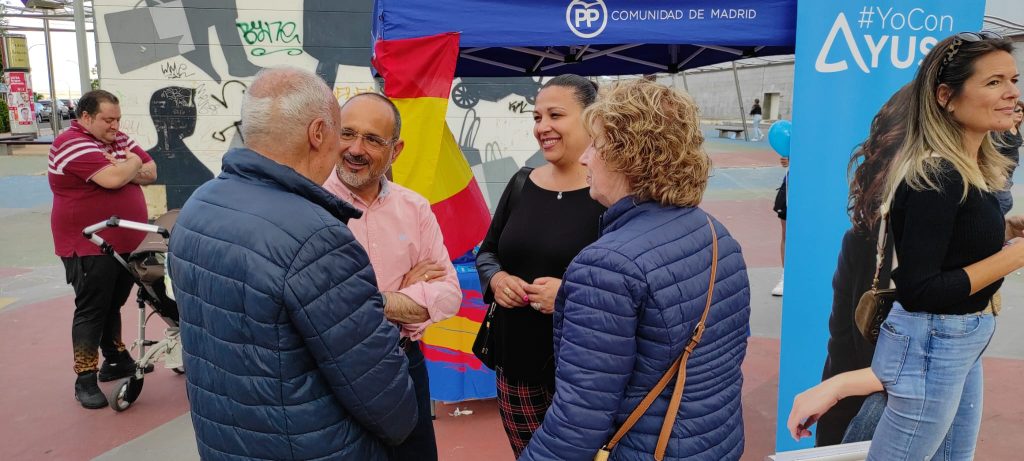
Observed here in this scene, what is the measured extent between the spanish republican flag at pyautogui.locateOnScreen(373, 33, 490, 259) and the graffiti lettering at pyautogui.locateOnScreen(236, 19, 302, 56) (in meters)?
6.19

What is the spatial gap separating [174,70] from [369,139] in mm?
7920

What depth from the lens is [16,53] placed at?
24.9 meters

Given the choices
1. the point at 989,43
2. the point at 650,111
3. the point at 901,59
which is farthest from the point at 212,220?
the point at 901,59

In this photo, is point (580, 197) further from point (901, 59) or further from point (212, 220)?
point (901, 59)

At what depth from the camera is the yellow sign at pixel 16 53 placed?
24.1 meters

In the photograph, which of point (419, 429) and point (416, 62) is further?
point (416, 62)

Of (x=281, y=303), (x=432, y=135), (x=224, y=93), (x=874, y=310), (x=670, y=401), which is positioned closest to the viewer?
(x=281, y=303)

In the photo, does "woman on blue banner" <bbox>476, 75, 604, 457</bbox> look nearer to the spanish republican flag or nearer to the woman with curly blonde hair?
the woman with curly blonde hair

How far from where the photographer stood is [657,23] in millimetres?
3021


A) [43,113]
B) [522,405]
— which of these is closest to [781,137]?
[522,405]

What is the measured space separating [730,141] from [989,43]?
24.8 m

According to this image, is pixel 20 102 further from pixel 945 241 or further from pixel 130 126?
pixel 945 241

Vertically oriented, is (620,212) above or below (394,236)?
above

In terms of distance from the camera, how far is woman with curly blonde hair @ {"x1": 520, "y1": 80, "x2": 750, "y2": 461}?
145cm
